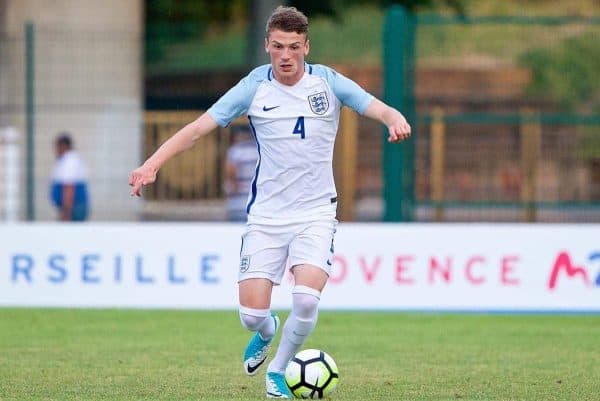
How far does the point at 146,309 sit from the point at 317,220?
6.05 meters

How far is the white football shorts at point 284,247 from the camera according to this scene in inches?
317

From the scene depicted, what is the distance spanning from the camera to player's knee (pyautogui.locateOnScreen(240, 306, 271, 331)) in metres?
8.12

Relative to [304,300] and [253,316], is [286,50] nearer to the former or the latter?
[304,300]

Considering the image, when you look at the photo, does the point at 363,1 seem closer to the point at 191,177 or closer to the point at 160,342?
the point at 191,177

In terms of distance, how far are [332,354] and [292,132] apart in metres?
3.02

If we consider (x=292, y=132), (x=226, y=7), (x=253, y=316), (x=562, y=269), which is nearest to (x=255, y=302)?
(x=253, y=316)

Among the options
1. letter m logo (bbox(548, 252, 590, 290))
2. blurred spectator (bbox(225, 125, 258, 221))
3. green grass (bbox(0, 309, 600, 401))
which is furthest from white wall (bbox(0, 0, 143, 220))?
letter m logo (bbox(548, 252, 590, 290))

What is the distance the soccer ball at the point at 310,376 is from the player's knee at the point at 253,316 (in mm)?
293

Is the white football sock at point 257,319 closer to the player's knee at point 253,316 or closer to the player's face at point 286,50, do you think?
the player's knee at point 253,316

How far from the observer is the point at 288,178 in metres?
8.09

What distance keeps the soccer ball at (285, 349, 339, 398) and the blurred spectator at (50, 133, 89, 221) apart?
1008 cm

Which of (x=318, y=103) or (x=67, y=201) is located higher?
(x=318, y=103)

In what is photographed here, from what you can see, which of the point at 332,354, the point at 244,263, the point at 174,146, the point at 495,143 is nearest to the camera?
the point at 174,146

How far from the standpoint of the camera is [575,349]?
36.1ft
